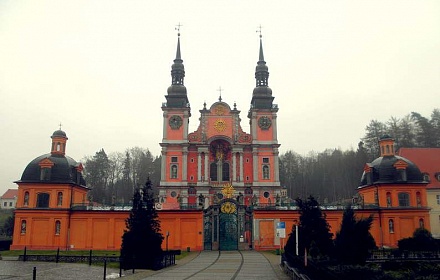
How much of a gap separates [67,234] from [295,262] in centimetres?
2704

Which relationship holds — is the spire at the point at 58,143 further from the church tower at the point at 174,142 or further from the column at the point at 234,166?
the column at the point at 234,166

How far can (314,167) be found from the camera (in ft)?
305

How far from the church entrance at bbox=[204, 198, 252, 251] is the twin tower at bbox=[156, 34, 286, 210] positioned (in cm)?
1698

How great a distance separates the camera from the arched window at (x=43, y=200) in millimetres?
40219

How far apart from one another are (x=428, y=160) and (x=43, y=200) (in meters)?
45.3

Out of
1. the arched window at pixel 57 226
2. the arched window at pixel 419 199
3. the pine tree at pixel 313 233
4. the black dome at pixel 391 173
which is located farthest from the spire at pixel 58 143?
the arched window at pixel 419 199

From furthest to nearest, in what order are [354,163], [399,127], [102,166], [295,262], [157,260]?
1. [102,166]
2. [354,163]
3. [399,127]
4. [157,260]
5. [295,262]

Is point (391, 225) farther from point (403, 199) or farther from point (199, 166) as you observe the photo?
point (199, 166)

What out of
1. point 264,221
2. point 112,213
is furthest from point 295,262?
point 112,213

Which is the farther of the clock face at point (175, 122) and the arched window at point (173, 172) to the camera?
the clock face at point (175, 122)

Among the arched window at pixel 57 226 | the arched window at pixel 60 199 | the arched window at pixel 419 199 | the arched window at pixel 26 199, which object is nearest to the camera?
the arched window at pixel 57 226

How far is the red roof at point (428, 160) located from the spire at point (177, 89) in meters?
30.5

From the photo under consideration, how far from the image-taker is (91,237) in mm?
39969

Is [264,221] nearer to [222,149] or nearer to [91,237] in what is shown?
[91,237]
